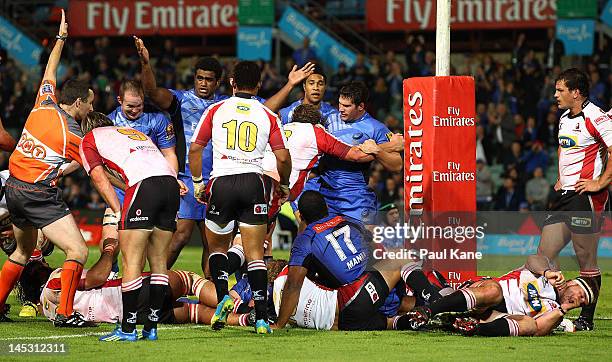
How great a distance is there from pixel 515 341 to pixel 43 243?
5362mm

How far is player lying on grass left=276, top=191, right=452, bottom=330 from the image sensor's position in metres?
9.83

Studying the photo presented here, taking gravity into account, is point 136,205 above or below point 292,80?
below

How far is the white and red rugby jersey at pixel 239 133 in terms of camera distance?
9570 millimetres

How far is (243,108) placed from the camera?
31.6 feet

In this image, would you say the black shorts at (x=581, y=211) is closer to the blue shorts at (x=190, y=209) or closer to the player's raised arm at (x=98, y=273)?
the blue shorts at (x=190, y=209)

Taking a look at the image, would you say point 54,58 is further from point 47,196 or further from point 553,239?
point 553,239

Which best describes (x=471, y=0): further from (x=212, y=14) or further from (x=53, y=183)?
(x=53, y=183)

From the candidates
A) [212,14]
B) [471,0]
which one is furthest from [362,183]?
[212,14]

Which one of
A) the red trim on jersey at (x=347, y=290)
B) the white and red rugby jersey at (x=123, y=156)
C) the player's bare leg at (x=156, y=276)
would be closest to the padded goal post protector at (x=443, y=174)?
the red trim on jersey at (x=347, y=290)

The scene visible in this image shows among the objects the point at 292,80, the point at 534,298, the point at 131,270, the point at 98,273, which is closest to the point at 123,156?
the point at 131,270

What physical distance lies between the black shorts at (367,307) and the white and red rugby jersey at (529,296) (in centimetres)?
108

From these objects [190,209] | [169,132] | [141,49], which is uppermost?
[141,49]

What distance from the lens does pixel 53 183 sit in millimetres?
9969

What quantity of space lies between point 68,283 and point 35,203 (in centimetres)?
76
